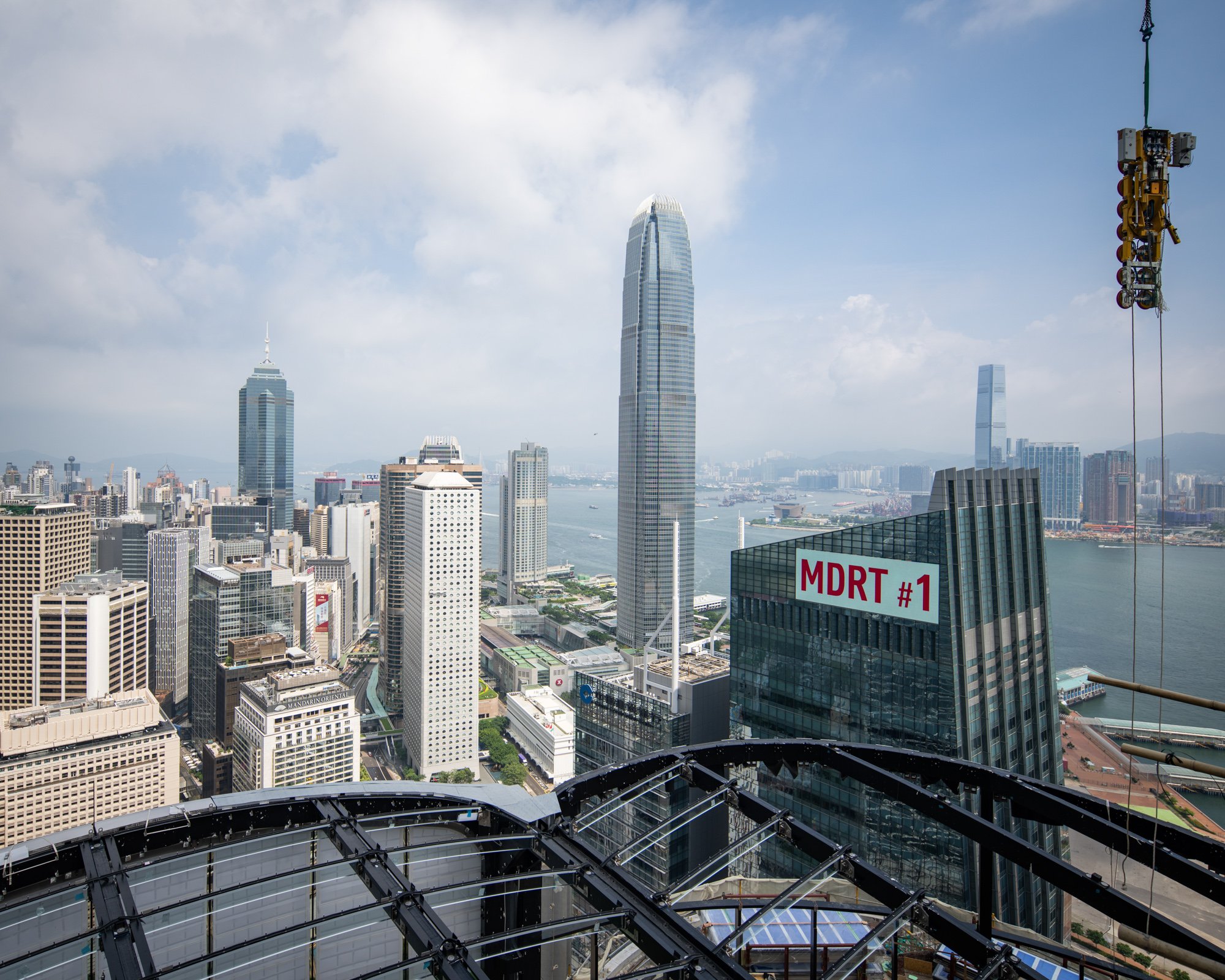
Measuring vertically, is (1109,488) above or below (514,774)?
above

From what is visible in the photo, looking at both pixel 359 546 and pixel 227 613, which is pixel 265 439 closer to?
pixel 359 546

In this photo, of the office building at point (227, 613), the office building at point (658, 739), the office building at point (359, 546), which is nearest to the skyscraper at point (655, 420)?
the office building at point (227, 613)

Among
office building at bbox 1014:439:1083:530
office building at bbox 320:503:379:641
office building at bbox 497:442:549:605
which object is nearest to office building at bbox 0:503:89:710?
office building at bbox 320:503:379:641

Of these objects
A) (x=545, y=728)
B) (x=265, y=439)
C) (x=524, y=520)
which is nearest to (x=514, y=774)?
(x=545, y=728)

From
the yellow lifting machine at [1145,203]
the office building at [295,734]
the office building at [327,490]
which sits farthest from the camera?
the office building at [327,490]

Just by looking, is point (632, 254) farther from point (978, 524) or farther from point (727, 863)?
point (727, 863)

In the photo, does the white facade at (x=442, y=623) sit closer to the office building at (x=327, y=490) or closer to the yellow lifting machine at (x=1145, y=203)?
the yellow lifting machine at (x=1145, y=203)
